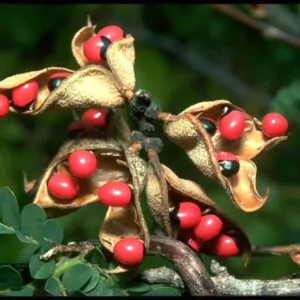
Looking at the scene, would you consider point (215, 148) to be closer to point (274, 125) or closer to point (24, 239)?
point (274, 125)

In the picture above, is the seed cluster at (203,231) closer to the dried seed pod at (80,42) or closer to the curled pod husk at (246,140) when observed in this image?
the curled pod husk at (246,140)

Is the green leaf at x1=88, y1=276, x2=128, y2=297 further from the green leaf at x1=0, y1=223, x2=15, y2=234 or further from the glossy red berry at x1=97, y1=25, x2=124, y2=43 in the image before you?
the glossy red berry at x1=97, y1=25, x2=124, y2=43

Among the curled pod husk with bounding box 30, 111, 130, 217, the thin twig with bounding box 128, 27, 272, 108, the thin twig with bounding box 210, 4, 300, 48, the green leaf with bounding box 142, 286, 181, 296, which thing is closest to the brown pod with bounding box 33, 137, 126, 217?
the curled pod husk with bounding box 30, 111, 130, 217

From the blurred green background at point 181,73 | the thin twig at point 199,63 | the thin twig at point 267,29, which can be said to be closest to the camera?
the thin twig at point 267,29

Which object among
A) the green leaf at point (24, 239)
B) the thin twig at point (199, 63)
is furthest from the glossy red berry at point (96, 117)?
the thin twig at point (199, 63)

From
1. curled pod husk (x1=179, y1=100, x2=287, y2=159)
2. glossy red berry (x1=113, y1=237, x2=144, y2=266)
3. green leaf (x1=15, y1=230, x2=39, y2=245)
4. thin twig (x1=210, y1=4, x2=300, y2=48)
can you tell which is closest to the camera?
glossy red berry (x1=113, y1=237, x2=144, y2=266)

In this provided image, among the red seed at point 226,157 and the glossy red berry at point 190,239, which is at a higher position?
the red seed at point 226,157

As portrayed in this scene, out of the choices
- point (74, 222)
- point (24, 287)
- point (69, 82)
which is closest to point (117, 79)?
point (69, 82)
